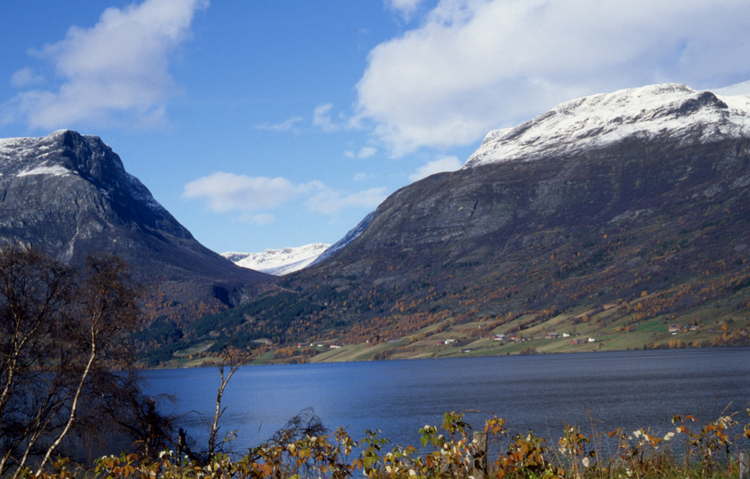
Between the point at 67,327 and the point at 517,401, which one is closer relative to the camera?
the point at 67,327

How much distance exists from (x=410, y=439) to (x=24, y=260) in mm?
52489

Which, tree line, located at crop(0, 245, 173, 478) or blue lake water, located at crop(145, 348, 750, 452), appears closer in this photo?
tree line, located at crop(0, 245, 173, 478)

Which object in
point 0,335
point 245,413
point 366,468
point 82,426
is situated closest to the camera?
point 366,468

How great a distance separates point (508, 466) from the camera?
12867mm

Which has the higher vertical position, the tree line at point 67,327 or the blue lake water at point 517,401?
the tree line at point 67,327

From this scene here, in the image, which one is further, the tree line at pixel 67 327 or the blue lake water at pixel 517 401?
the blue lake water at pixel 517 401

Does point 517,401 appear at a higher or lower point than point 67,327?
lower

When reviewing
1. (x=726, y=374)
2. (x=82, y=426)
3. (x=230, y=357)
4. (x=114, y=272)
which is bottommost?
(x=726, y=374)

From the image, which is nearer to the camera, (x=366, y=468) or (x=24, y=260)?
(x=366, y=468)

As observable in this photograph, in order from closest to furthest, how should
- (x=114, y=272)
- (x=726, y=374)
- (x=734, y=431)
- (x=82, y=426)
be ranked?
(x=114, y=272) → (x=82, y=426) → (x=734, y=431) → (x=726, y=374)

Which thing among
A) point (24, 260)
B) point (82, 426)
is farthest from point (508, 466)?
point (82, 426)

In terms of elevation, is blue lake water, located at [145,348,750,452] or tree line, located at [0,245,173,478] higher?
tree line, located at [0,245,173,478]

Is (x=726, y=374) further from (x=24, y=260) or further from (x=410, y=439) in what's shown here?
(x=24, y=260)

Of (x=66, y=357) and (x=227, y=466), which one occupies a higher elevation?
(x=66, y=357)
